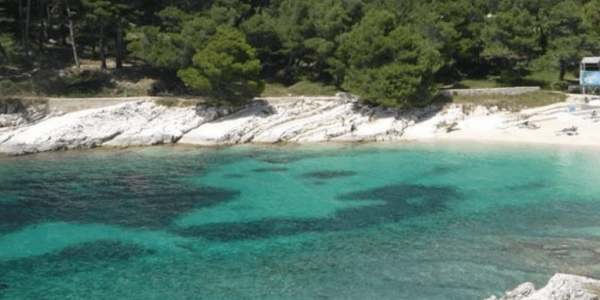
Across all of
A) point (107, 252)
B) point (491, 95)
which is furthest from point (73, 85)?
point (491, 95)

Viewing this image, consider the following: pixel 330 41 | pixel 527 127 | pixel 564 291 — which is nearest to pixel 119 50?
pixel 330 41

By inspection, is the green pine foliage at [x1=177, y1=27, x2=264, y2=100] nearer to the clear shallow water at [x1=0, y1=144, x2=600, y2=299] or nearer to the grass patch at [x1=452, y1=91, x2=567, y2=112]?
the clear shallow water at [x1=0, y1=144, x2=600, y2=299]

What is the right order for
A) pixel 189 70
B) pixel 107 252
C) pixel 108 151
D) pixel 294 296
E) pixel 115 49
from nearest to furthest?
pixel 294 296 → pixel 107 252 → pixel 108 151 → pixel 189 70 → pixel 115 49

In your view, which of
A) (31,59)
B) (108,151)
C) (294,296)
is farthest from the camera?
(31,59)

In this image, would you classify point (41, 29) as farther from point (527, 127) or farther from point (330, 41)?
point (527, 127)

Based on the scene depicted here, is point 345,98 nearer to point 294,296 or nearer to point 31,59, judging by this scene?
point 31,59

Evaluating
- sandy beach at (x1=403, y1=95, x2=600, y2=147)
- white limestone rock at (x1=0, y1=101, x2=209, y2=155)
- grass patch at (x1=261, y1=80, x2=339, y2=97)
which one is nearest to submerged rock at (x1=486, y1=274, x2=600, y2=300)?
sandy beach at (x1=403, y1=95, x2=600, y2=147)

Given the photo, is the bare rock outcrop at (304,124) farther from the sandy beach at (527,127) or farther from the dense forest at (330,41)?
the sandy beach at (527,127)
